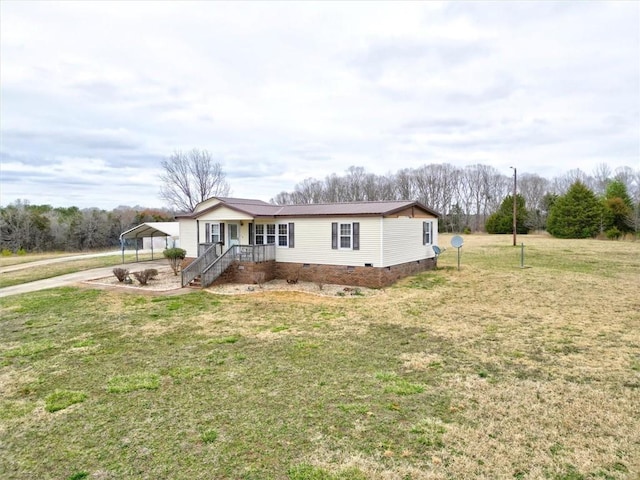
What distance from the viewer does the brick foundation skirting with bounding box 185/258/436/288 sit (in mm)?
15898

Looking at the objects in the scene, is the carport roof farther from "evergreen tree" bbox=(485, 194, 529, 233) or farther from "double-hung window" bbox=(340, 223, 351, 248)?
"evergreen tree" bbox=(485, 194, 529, 233)

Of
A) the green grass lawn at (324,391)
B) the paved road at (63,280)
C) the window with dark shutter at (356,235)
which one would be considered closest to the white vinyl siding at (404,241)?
the window with dark shutter at (356,235)

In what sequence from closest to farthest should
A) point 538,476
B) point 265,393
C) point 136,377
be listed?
point 538,476 < point 265,393 < point 136,377

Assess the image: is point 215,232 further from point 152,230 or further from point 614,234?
point 614,234

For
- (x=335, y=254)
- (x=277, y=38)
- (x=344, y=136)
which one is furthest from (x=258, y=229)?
(x=344, y=136)

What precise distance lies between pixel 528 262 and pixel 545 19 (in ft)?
40.5

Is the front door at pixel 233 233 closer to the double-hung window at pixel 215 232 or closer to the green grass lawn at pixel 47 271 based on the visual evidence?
the double-hung window at pixel 215 232

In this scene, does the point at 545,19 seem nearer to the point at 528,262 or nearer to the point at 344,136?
the point at 528,262

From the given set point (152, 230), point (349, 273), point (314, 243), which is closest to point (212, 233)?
point (314, 243)

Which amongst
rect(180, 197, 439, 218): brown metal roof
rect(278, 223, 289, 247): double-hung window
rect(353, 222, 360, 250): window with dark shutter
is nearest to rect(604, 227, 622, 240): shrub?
rect(180, 197, 439, 218): brown metal roof

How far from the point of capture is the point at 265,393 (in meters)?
6.03

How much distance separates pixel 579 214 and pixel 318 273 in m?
33.8

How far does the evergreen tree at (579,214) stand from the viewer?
3772 centimetres

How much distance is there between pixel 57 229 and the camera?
143 feet
